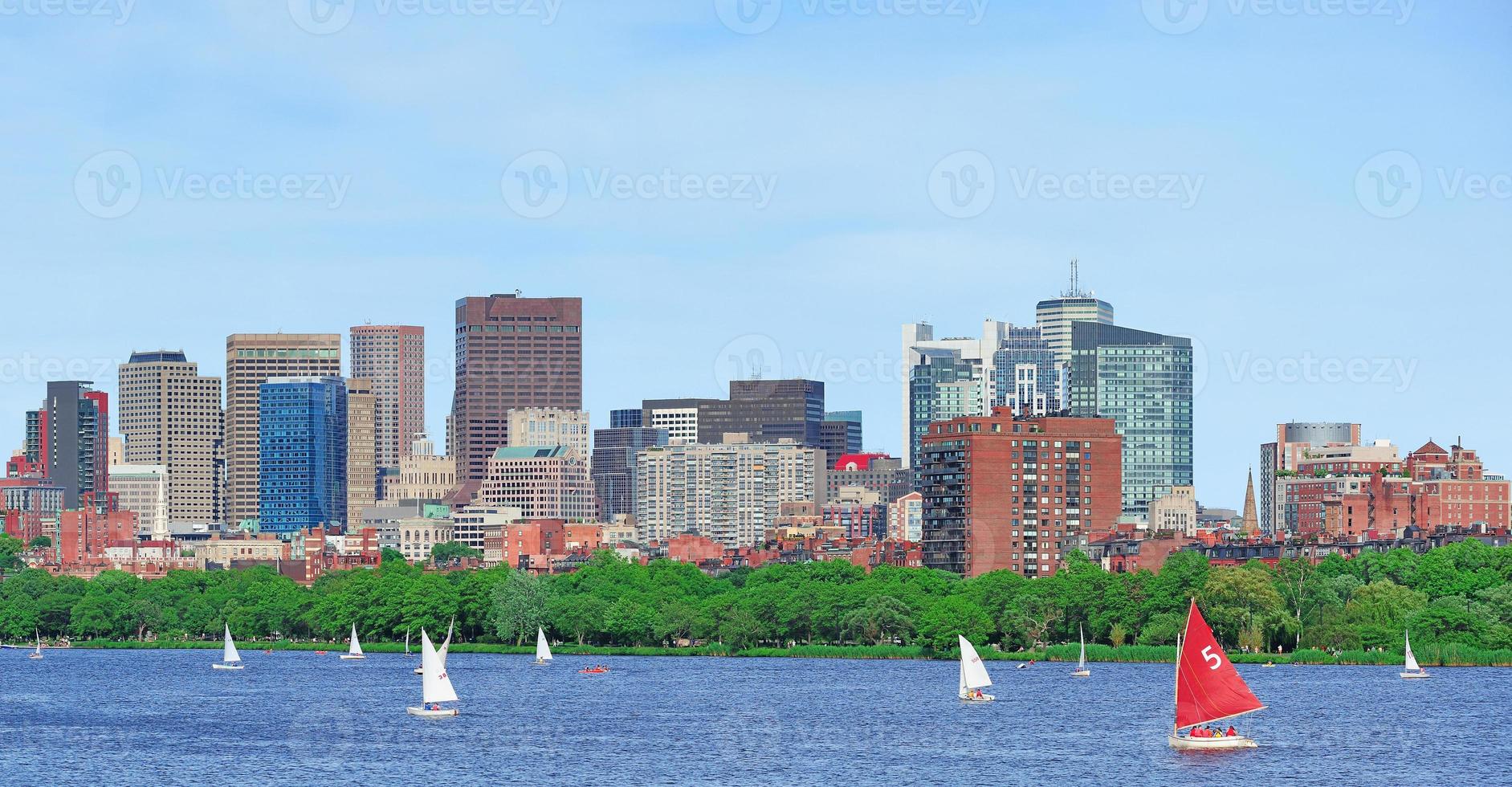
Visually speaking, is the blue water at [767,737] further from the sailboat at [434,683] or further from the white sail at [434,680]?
the white sail at [434,680]

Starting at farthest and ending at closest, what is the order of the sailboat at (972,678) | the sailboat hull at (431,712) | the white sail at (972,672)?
the sailboat at (972,678), the white sail at (972,672), the sailboat hull at (431,712)

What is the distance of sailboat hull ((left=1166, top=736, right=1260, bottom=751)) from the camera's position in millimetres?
142125

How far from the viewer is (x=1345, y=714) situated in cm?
16762

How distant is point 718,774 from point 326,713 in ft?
160

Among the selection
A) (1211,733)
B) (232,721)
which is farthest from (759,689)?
(1211,733)

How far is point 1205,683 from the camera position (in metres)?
139

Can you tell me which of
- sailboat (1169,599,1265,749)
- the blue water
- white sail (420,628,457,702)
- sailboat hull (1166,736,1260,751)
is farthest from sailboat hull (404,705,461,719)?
sailboat (1169,599,1265,749)

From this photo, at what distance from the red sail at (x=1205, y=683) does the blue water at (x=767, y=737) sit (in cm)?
264

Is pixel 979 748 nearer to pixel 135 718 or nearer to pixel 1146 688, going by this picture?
pixel 1146 688

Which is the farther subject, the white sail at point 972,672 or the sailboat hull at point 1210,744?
the white sail at point 972,672

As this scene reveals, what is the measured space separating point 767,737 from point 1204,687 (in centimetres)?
2969

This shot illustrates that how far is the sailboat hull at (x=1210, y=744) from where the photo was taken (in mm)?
142125

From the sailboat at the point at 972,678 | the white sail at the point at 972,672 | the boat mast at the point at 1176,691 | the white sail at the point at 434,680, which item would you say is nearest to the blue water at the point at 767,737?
the boat mast at the point at 1176,691

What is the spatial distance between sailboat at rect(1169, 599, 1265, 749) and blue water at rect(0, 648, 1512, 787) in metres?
1.86
